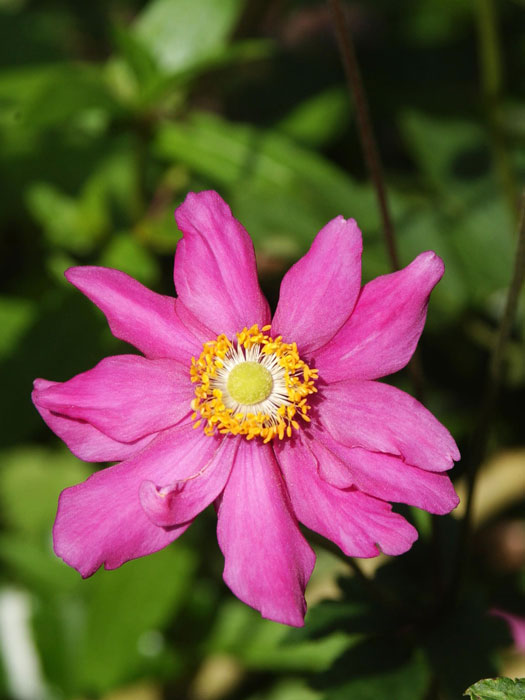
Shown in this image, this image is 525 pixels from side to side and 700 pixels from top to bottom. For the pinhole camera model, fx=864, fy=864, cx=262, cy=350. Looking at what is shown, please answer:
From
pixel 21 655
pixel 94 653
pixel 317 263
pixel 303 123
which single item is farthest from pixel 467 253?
pixel 21 655

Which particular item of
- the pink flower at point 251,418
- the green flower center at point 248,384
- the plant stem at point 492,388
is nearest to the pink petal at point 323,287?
the pink flower at point 251,418

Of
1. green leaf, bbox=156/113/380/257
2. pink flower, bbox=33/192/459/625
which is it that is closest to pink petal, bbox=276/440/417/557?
pink flower, bbox=33/192/459/625

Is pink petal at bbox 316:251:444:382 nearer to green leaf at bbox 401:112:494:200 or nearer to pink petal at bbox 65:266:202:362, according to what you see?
pink petal at bbox 65:266:202:362

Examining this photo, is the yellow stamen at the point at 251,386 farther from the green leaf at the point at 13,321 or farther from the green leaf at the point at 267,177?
the green leaf at the point at 13,321

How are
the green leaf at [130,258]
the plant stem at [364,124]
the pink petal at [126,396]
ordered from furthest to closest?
the green leaf at [130,258], the plant stem at [364,124], the pink petal at [126,396]

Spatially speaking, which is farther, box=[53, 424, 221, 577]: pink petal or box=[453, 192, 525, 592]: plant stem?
box=[453, 192, 525, 592]: plant stem

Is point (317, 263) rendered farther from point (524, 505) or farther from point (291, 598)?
point (524, 505)
